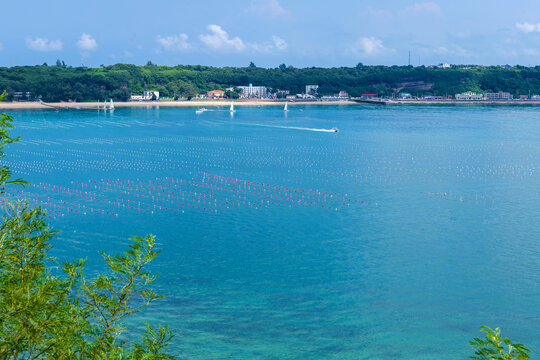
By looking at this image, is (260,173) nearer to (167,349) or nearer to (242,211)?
(242,211)

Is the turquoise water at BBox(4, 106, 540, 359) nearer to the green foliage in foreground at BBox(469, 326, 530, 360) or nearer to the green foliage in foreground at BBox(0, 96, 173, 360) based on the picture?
the green foliage in foreground at BBox(0, 96, 173, 360)

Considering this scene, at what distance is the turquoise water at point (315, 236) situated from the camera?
120 feet

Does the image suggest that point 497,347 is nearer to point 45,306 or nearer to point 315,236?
point 45,306

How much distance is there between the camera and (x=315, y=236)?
56531mm

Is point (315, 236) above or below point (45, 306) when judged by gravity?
below

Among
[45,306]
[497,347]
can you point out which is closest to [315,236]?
[45,306]

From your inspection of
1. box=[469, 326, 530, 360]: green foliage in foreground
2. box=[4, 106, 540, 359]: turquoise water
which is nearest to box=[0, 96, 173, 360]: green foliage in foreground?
box=[469, 326, 530, 360]: green foliage in foreground

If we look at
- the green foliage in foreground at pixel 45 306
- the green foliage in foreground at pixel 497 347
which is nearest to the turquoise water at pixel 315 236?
the green foliage in foreground at pixel 45 306

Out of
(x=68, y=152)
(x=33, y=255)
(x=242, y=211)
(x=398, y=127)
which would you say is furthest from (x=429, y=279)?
(x=398, y=127)

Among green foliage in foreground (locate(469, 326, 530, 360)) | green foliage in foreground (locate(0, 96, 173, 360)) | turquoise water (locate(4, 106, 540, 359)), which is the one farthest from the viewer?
turquoise water (locate(4, 106, 540, 359))

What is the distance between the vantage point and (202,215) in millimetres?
65250

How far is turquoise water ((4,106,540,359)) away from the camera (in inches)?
1439

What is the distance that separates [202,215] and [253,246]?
13.6m

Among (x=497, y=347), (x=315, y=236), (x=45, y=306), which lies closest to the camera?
(x=497, y=347)
